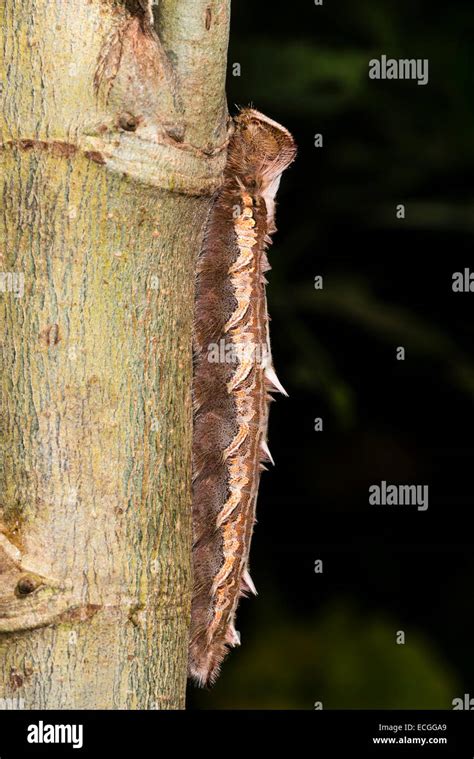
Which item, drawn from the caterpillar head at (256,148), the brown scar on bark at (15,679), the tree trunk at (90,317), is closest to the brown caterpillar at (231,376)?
the caterpillar head at (256,148)

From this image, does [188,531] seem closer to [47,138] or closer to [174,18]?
[47,138]

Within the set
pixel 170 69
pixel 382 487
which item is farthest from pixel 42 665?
pixel 382 487

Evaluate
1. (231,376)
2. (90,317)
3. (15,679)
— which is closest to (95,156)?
(90,317)

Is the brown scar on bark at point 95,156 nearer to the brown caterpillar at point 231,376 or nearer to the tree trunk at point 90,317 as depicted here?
the tree trunk at point 90,317

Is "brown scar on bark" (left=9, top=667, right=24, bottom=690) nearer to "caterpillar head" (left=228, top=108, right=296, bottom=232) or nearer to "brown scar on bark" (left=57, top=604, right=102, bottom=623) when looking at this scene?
"brown scar on bark" (left=57, top=604, right=102, bottom=623)

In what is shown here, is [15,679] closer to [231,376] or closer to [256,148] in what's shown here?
[231,376]

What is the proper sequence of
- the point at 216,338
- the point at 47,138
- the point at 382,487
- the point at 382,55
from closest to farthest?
the point at 47,138
the point at 216,338
the point at 382,55
the point at 382,487

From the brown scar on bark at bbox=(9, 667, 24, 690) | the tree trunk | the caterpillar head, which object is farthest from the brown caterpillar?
the brown scar on bark at bbox=(9, 667, 24, 690)
